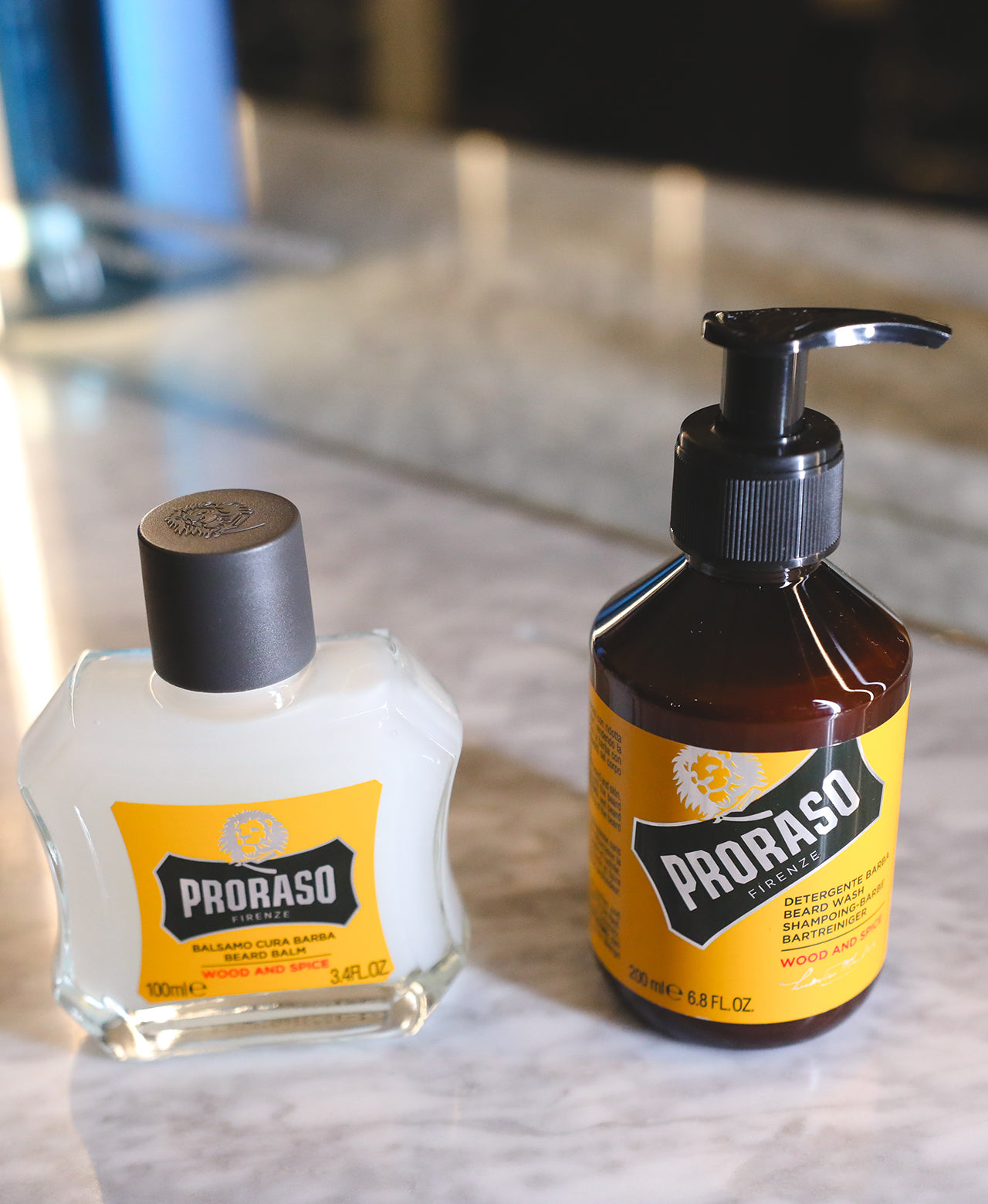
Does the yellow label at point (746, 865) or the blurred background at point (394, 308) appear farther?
the blurred background at point (394, 308)

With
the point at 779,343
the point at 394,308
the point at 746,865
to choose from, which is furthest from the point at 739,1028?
the point at 394,308

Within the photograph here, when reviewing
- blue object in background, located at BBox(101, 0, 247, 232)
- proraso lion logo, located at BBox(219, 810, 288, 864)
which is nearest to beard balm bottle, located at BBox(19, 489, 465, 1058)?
proraso lion logo, located at BBox(219, 810, 288, 864)

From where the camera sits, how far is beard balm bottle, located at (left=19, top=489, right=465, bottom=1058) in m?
0.31

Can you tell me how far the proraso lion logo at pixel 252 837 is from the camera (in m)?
0.33

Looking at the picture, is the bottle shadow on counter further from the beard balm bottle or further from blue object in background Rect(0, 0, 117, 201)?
blue object in background Rect(0, 0, 117, 201)

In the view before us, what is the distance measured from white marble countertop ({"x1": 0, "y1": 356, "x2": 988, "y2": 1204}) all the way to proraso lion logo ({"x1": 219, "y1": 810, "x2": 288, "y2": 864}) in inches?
2.4

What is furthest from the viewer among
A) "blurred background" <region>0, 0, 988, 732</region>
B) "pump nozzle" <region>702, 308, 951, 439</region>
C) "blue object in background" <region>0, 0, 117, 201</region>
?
"blue object in background" <region>0, 0, 117, 201</region>

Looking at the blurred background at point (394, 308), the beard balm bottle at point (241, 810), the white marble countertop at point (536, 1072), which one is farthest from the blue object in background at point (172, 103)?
the beard balm bottle at point (241, 810)

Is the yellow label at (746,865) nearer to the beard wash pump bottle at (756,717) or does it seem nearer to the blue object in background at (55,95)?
the beard wash pump bottle at (756,717)

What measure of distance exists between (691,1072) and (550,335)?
56 centimetres

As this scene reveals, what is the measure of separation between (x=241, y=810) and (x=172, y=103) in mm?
618

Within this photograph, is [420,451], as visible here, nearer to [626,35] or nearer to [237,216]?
[237,216]

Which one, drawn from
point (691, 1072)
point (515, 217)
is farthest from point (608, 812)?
point (515, 217)

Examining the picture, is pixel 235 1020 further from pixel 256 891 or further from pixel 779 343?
pixel 779 343
